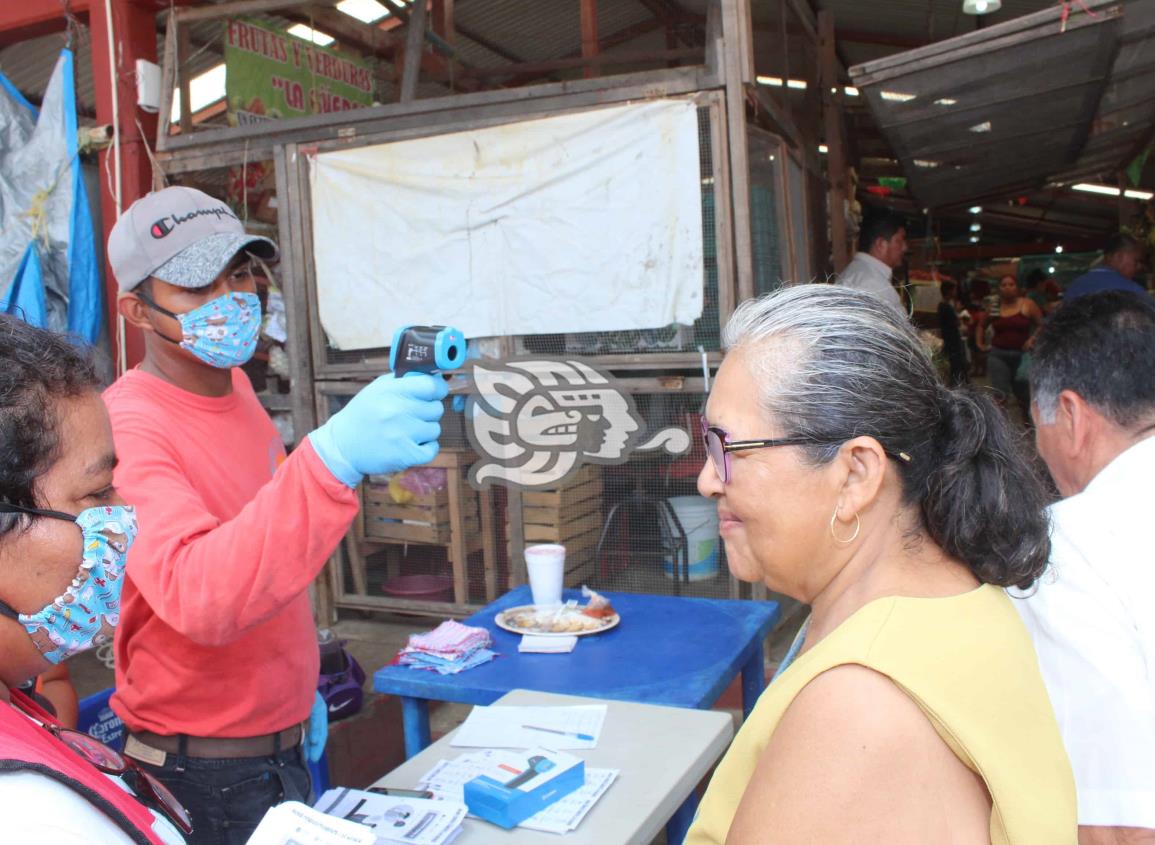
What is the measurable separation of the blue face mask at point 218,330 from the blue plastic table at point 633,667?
Answer: 3.12 ft

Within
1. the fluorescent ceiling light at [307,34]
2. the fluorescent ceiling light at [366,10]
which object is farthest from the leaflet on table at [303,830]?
the fluorescent ceiling light at [366,10]

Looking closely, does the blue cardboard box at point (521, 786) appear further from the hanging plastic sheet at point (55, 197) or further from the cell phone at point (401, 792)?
the hanging plastic sheet at point (55, 197)

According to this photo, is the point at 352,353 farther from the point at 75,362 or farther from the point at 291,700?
the point at 75,362

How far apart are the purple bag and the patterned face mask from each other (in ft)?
6.89

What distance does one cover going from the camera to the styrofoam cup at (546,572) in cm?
279

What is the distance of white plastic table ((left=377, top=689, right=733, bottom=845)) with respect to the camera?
5.21 feet

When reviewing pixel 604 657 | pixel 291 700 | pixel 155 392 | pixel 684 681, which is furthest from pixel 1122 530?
pixel 155 392

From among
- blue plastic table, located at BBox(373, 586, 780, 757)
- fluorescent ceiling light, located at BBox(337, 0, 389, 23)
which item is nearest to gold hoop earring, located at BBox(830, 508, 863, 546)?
blue plastic table, located at BBox(373, 586, 780, 757)

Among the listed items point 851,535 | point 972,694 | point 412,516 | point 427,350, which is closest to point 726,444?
point 851,535

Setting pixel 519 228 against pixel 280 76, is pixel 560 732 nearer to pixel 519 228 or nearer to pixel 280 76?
pixel 519 228

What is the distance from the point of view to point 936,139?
599 cm

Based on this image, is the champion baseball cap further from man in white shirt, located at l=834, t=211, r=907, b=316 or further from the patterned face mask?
man in white shirt, located at l=834, t=211, r=907, b=316

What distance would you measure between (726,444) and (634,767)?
83 cm

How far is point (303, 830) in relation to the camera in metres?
1.15
